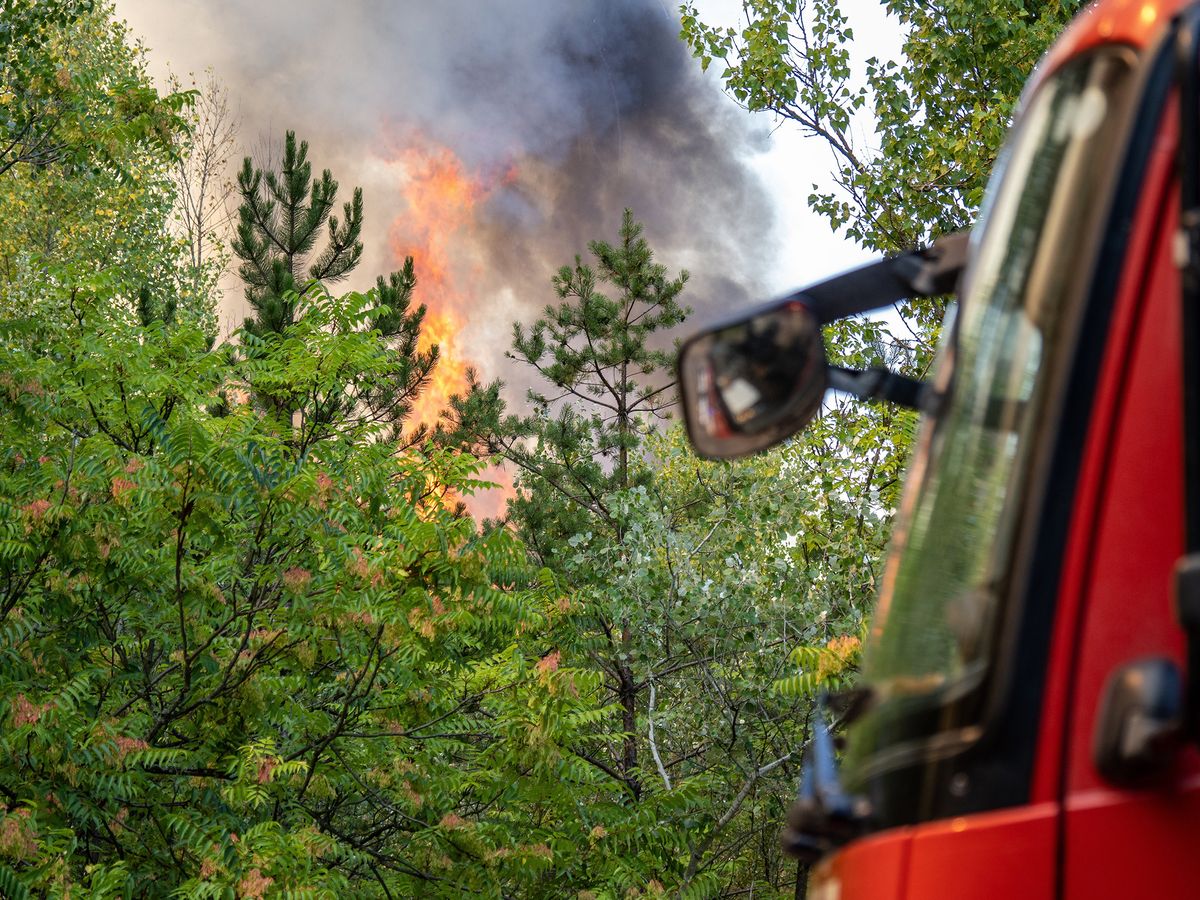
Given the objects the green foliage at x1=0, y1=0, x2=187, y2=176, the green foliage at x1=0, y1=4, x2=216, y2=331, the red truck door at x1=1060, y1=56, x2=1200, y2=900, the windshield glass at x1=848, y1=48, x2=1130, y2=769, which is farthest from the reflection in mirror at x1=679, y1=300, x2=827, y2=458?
the green foliage at x1=0, y1=4, x2=216, y2=331

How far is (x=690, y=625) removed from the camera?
522 inches

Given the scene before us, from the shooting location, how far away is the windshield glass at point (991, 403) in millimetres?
1334

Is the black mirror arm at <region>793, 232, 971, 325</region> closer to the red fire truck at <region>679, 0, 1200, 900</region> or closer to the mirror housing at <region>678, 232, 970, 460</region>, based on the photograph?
the mirror housing at <region>678, 232, 970, 460</region>

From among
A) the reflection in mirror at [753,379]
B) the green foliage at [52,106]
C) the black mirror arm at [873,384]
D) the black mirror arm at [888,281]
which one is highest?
the green foliage at [52,106]

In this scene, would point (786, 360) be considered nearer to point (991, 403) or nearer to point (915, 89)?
point (991, 403)

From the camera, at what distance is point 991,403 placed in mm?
1481

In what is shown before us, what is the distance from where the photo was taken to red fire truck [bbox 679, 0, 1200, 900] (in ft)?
3.67

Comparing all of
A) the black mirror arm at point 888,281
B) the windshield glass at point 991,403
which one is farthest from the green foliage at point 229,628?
the windshield glass at point 991,403

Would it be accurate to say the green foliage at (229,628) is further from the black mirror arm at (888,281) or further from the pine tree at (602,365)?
the pine tree at (602,365)

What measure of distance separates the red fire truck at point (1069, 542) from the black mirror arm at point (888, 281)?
1.07ft

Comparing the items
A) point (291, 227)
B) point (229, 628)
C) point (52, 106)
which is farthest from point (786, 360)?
point (291, 227)

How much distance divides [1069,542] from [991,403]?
0.96 ft

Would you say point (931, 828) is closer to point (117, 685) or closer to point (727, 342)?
point (727, 342)

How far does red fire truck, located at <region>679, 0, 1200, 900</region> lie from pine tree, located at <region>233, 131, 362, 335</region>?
24.7 meters
